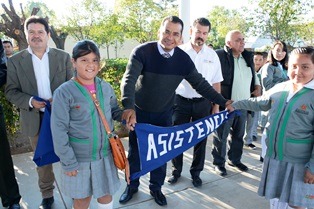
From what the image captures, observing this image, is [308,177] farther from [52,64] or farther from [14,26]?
[14,26]

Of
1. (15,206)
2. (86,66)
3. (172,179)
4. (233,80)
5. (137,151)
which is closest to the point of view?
(86,66)

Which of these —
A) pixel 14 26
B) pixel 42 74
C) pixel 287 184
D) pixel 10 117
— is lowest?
pixel 287 184

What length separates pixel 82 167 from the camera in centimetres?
216

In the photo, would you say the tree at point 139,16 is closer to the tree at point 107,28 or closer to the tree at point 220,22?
the tree at point 107,28

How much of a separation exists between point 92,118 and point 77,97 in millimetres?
208

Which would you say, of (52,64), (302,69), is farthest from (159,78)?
(302,69)

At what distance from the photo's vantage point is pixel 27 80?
2.58 metres

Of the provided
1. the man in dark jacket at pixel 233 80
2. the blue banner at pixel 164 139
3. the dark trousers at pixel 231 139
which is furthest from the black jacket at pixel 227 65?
the blue banner at pixel 164 139

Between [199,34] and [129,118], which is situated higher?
[199,34]

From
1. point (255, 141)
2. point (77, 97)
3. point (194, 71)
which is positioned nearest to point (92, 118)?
point (77, 97)

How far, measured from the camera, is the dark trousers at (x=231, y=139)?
3.83 metres

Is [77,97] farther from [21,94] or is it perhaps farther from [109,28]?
[109,28]

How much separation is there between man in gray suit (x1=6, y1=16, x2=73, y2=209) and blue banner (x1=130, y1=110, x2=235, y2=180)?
1.02 meters

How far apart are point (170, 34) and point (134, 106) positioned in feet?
2.79
